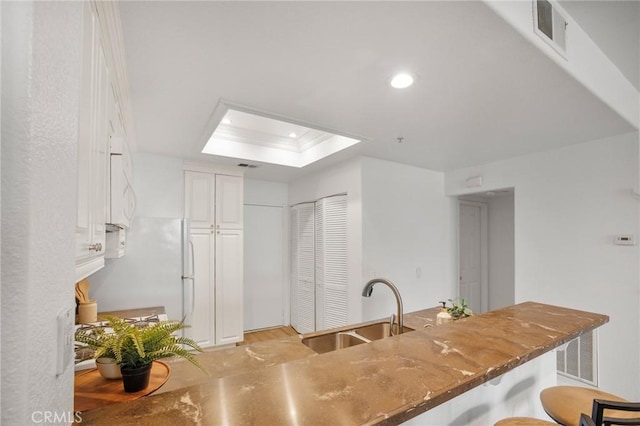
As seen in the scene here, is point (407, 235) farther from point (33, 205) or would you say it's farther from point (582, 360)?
point (33, 205)

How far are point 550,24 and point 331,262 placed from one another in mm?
2979

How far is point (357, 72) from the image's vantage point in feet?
5.24

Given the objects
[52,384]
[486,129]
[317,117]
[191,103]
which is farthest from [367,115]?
[52,384]

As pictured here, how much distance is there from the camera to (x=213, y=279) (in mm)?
3621

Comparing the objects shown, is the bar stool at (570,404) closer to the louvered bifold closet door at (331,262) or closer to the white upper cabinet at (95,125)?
the white upper cabinet at (95,125)

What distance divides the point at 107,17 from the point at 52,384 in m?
1.25

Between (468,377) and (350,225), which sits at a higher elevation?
(350,225)

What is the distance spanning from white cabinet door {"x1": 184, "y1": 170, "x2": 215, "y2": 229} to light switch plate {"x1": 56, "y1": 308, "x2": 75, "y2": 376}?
A: 303cm

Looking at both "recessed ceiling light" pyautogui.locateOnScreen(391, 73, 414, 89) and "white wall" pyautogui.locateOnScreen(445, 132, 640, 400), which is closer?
"recessed ceiling light" pyautogui.locateOnScreen(391, 73, 414, 89)

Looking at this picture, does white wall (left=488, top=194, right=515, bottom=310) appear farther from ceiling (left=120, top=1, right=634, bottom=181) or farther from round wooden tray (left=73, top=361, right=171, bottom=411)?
round wooden tray (left=73, top=361, right=171, bottom=411)

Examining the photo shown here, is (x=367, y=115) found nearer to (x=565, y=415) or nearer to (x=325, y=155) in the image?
(x=325, y=155)

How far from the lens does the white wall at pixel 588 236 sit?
7.93ft

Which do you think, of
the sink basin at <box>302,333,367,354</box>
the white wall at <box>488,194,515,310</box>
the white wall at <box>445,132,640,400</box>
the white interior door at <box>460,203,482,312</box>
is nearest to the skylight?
the sink basin at <box>302,333,367,354</box>

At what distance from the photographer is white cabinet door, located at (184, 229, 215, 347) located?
346 centimetres
